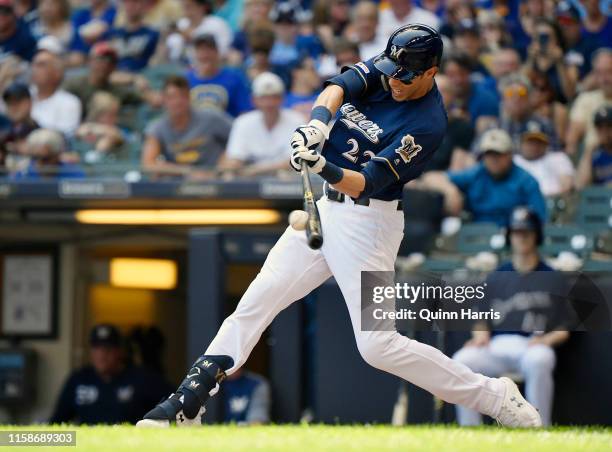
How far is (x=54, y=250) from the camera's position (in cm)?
1148

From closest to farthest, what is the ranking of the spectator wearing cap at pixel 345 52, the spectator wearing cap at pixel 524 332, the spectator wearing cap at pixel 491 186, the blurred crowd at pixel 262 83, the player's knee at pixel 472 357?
1. the spectator wearing cap at pixel 524 332
2. the player's knee at pixel 472 357
3. the spectator wearing cap at pixel 491 186
4. the blurred crowd at pixel 262 83
5. the spectator wearing cap at pixel 345 52

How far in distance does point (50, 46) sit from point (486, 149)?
16.6 ft

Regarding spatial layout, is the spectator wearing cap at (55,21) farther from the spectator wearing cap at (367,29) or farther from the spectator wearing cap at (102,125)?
the spectator wearing cap at (367,29)

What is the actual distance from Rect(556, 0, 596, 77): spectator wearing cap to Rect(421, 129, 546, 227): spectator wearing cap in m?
2.16

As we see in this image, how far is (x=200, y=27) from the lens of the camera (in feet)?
42.1

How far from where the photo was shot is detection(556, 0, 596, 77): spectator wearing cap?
38.0 ft

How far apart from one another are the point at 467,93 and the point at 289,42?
7.22 feet

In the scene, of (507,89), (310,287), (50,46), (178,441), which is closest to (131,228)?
(50,46)

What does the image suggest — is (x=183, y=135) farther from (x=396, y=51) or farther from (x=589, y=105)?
(x=396, y=51)

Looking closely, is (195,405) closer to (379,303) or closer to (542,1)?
(379,303)

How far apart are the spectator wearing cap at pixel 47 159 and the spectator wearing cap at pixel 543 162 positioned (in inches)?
137

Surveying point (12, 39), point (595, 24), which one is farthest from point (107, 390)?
point (595, 24)

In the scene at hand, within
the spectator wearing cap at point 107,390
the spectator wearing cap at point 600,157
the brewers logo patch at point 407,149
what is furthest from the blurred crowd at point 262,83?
the brewers logo patch at point 407,149

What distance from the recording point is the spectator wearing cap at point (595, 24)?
11695 mm
